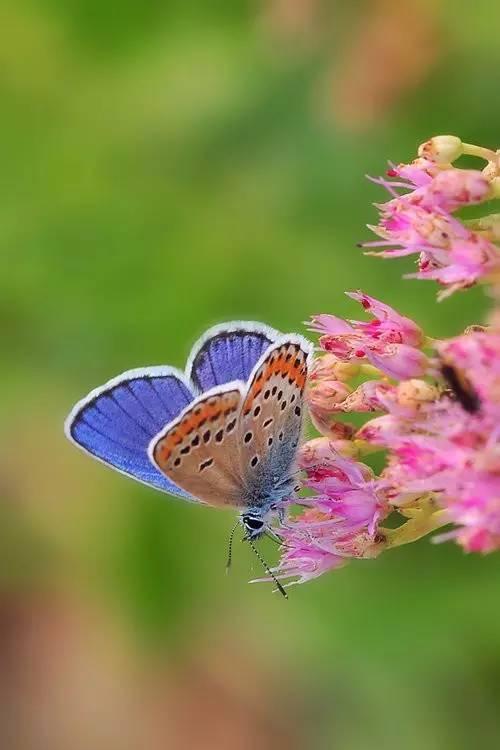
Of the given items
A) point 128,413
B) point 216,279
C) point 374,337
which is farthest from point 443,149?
point 216,279

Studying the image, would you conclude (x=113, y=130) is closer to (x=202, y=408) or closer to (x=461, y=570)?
(x=461, y=570)

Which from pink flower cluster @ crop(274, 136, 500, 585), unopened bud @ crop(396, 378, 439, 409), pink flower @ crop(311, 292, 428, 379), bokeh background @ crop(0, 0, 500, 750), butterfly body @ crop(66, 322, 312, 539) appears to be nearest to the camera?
pink flower cluster @ crop(274, 136, 500, 585)

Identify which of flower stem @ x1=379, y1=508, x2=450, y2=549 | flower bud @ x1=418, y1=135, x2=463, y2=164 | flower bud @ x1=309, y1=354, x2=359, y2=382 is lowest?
flower stem @ x1=379, y1=508, x2=450, y2=549

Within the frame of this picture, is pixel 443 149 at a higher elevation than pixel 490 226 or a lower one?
higher

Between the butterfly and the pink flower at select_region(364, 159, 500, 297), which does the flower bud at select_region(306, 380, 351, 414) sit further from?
the pink flower at select_region(364, 159, 500, 297)

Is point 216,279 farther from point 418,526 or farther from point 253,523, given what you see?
point 418,526

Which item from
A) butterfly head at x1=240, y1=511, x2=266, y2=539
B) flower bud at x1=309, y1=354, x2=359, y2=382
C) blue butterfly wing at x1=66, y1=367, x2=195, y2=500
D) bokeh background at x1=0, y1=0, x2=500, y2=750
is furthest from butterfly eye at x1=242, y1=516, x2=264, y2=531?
bokeh background at x1=0, y1=0, x2=500, y2=750
